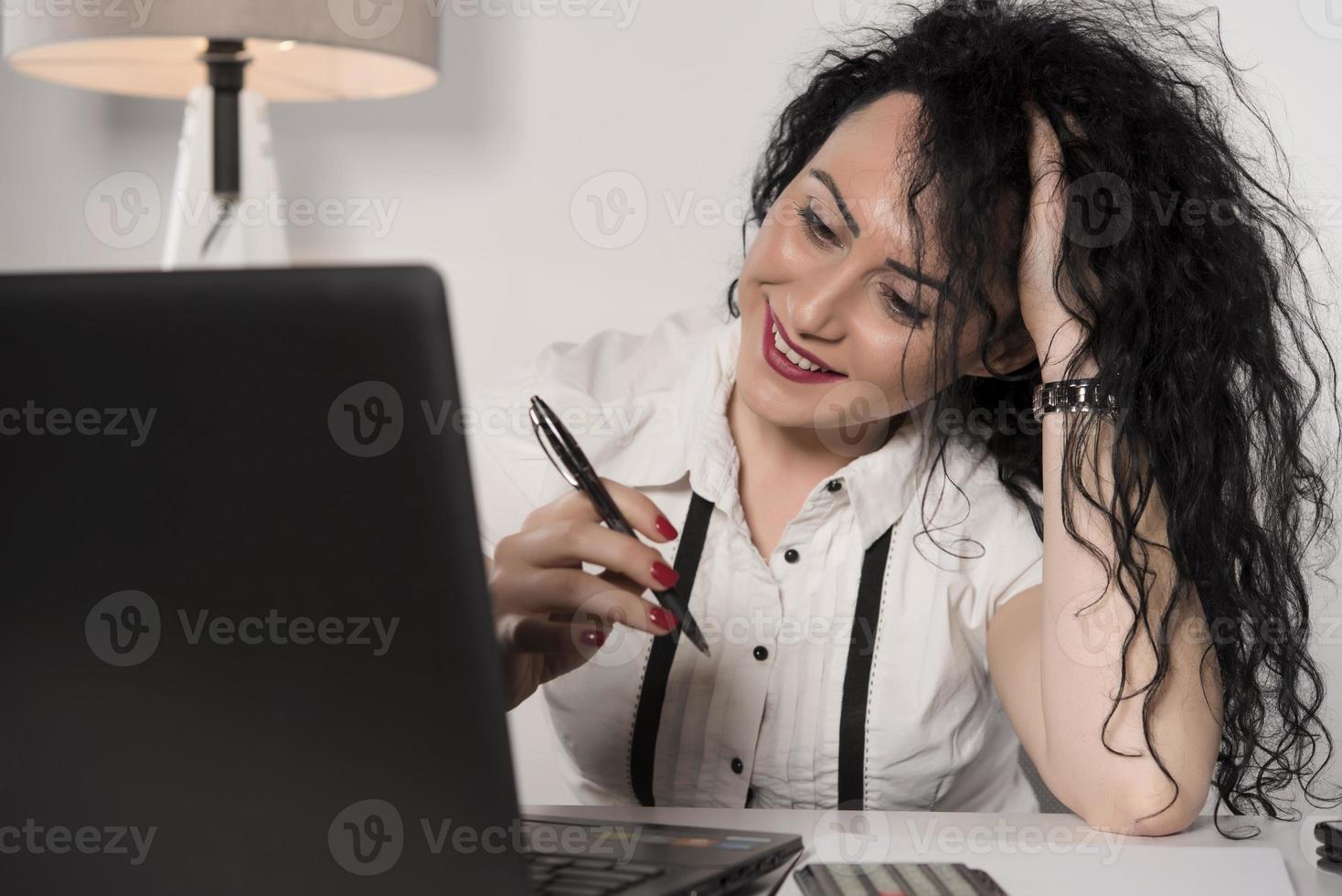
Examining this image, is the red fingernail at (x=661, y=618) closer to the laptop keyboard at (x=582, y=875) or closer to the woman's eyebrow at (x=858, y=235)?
the laptop keyboard at (x=582, y=875)

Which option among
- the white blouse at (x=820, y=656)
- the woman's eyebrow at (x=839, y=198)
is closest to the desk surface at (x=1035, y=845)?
the white blouse at (x=820, y=656)

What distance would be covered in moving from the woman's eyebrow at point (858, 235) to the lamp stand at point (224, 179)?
3.38 feet

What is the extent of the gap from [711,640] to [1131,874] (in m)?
0.49

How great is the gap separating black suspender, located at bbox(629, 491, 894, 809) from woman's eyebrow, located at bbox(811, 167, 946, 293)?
27 cm

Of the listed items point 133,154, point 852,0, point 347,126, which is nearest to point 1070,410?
point 852,0

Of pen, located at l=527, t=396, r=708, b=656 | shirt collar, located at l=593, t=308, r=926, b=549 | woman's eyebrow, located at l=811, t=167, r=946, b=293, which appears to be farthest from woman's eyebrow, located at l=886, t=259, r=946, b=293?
pen, located at l=527, t=396, r=708, b=656

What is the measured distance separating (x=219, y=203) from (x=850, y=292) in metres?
1.15

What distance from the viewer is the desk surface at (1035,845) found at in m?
0.74

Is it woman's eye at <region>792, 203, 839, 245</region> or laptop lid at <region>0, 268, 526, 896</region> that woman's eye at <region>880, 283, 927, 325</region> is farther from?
laptop lid at <region>0, 268, 526, 896</region>

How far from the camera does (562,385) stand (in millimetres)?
1353

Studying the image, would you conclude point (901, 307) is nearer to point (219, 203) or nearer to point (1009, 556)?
point (1009, 556)

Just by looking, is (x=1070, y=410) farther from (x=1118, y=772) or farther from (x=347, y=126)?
(x=347, y=126)

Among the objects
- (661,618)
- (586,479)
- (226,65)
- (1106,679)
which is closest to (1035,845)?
(1106,679)

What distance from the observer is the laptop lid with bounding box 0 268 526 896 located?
43 cm
